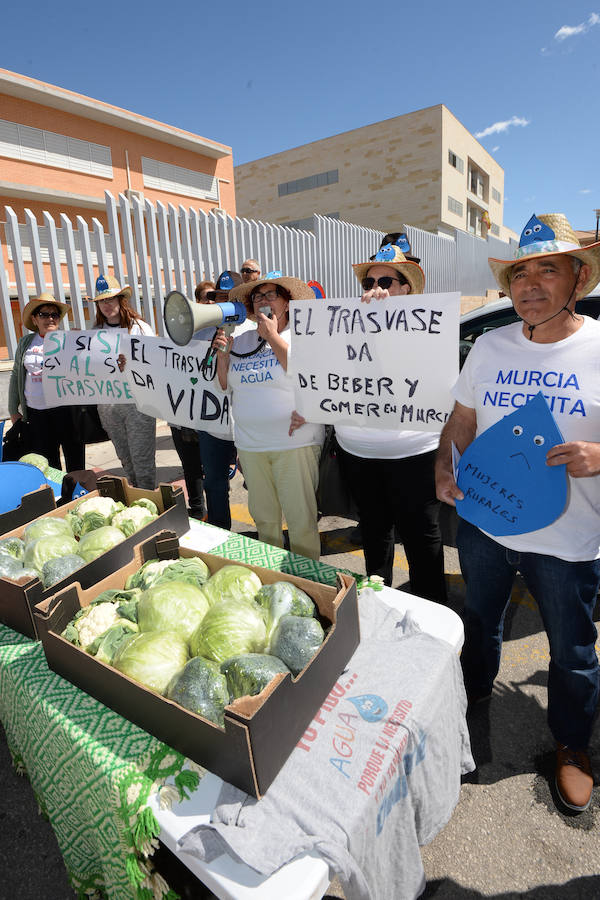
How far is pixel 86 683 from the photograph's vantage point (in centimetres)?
139

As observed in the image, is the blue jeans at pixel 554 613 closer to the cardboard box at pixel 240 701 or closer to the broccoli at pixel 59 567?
the cardboard box at pixel 240 701

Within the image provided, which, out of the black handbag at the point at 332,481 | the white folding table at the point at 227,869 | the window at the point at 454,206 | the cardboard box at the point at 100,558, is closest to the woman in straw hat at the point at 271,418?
the black handbag at the point at 332,481

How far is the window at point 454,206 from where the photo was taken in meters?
35.3

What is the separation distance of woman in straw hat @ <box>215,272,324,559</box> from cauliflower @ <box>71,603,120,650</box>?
1469 millimetres

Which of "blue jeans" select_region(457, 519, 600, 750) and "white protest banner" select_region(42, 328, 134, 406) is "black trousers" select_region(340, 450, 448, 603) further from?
"white protest banner" select_region(42, 328, 134, 406)

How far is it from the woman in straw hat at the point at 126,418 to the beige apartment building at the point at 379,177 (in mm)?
35151

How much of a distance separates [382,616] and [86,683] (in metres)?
0.92

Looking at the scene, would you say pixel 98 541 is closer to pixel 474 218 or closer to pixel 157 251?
pixel 157 251

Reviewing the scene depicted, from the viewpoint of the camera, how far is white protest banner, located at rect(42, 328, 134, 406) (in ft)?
12.3

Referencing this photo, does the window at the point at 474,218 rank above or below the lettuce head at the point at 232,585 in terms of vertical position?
above

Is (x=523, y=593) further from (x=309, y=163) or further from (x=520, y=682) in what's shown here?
(x=309, y=163)

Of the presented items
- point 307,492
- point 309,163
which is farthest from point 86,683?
point 309,163

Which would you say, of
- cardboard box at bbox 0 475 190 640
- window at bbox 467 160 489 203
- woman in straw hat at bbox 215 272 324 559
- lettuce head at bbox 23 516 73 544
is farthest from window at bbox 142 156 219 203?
lettuce head at bbox 23 516 73 544

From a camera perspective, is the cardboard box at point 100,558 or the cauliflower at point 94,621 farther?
the cardboard box at point 100,558
